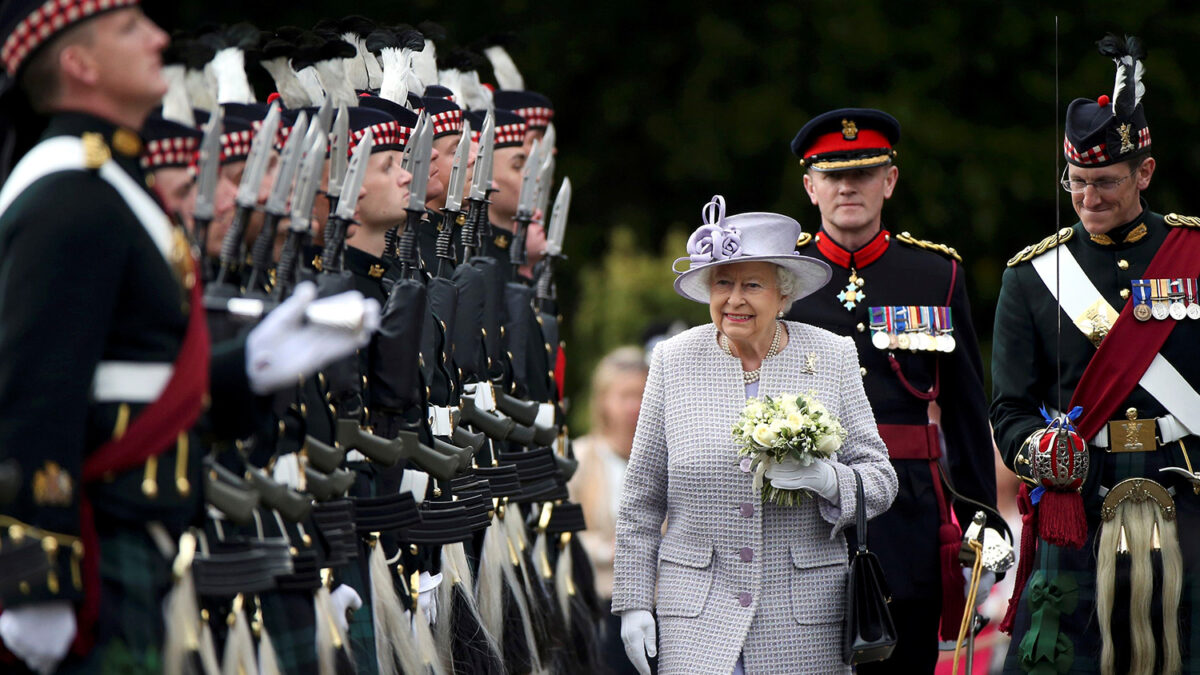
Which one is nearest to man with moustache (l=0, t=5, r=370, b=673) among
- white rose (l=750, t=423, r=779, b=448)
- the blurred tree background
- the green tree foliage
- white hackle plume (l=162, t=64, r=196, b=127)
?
white hackle plume (l=162, t=64, r=196, b=127)

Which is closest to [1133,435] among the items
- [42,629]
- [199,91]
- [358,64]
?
[358,64]

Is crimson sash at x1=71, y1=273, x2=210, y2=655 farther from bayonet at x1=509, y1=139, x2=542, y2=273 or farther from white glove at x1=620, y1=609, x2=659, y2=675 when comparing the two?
bayonet at x1=509, y1=139, x2=542, y2=273

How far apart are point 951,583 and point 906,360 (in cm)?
86

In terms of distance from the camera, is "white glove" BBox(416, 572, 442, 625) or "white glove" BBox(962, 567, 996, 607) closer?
"white glove" BBox(416, 572, 442, 625)

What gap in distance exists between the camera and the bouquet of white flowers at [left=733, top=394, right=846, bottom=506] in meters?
6.45

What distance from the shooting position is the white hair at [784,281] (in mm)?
7007

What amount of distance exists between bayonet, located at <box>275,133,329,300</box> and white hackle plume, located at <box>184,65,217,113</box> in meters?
0.34

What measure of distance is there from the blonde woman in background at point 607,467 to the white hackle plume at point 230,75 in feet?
14.1

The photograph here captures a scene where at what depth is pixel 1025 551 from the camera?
26.2 ft

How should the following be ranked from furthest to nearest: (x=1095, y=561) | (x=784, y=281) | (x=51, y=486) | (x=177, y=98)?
(x=1095, y=561)
(x=784, y=281)
(x=177, y=98)
(x=51, y=486)

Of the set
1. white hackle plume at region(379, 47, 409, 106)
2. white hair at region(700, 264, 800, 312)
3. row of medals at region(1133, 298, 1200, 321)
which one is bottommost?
row of medals at region(1133, 298, 1200, 321)

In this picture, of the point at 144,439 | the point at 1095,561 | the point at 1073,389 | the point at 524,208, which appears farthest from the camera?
the point at 524,208

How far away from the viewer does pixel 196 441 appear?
16.7 feet

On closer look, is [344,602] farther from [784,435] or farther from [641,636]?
[784,435]
